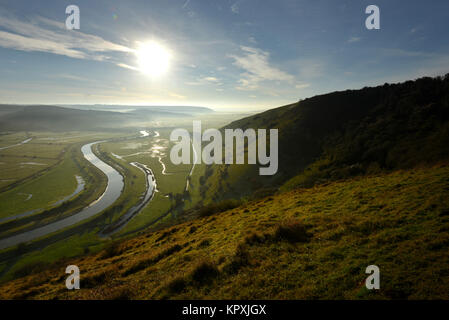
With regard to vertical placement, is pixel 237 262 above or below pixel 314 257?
below

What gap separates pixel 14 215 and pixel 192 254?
102367 millimetres

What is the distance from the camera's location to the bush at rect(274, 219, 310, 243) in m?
14.4

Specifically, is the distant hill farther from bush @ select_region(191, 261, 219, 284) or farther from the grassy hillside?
bush @ select_region(191, 261, 219, 284)

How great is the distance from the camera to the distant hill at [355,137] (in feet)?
146

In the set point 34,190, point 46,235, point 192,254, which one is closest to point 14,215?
point 46,235

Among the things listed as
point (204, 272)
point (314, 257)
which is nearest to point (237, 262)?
point (204, 272)

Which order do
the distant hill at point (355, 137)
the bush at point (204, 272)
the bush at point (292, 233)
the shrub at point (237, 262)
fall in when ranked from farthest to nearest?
the distant hill at point (355, 137) < the bush at point (292, 233) < the shrub at point (237, 262) < the bush at point (204, 272)

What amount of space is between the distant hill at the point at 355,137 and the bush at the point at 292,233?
104 feet

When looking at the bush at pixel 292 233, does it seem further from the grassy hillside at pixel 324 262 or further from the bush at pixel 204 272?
the bush at pixel 204 272

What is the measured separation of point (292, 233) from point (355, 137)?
68.8 meters

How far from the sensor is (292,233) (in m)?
14.9

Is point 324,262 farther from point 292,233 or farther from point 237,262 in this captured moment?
point 237,262

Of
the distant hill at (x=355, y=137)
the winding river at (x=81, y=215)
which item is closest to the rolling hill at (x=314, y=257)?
the distant hill at (x=355, y=137)
